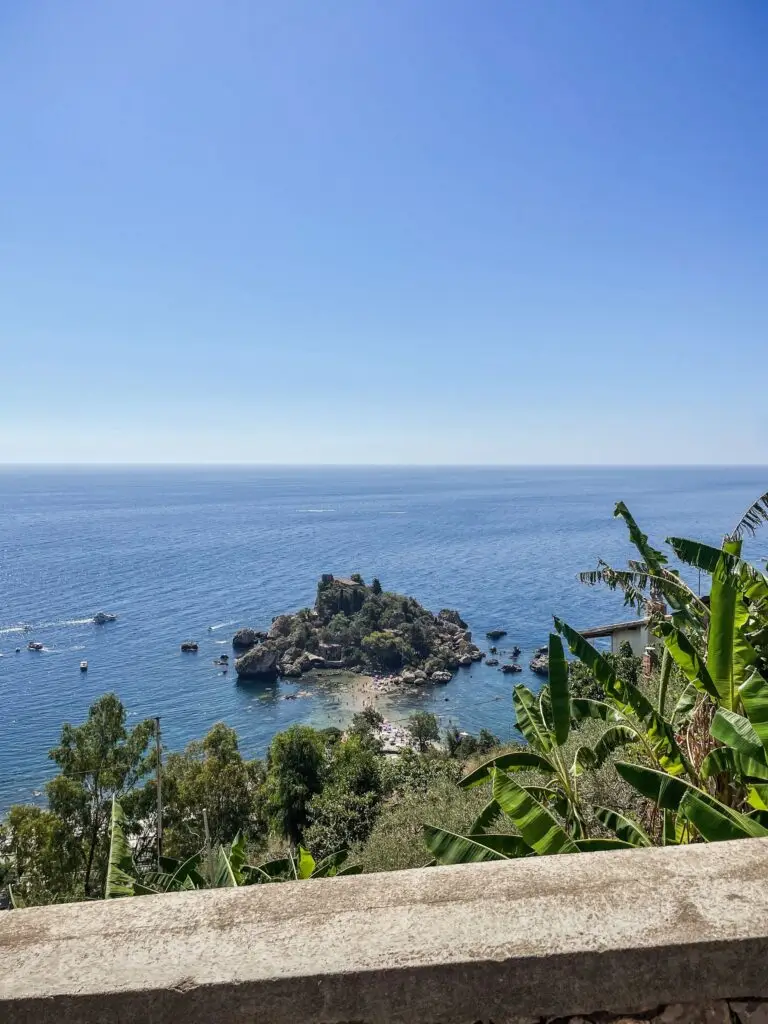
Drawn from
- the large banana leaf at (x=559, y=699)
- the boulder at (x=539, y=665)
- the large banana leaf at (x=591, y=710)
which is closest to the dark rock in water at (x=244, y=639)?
the boulder at (x=539, y=665)

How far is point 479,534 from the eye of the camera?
10844cm

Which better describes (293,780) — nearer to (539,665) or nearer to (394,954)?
(539,665)

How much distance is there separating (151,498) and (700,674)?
649 feet

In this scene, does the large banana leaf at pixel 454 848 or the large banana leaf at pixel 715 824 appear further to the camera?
the large banana leaf at pixel 454 848

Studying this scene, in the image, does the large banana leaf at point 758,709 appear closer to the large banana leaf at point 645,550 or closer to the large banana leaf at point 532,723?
the large banana leaf at point 532,723

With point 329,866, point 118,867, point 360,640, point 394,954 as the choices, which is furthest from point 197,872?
point 360,640

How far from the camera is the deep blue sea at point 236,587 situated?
4300cm

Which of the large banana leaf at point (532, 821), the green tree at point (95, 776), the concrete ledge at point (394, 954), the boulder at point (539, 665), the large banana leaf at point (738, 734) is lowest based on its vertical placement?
the boulder at point (539, 665)

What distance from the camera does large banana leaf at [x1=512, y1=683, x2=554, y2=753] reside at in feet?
17.7

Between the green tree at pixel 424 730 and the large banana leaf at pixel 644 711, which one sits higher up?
the large banana leaf at pixel 644 711

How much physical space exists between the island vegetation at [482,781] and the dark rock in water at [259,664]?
1157 centimetres

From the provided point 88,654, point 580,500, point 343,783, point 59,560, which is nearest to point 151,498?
point 59,560

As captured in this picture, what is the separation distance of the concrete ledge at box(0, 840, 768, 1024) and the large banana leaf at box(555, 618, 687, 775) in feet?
8.28

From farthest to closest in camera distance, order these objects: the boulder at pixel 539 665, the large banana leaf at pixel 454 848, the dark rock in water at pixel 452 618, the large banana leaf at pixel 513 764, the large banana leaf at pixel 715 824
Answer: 1. the dark rock in water at pixel 452 618
2. the boulder at pixel 539 665
3. the large banana leaf at pixel 513 764
4. the large banana leaf at pixel 454 848
5. the large banana leaf at pixel 715 824
